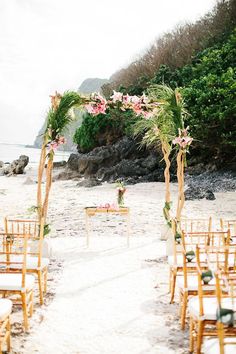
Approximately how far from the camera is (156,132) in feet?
28.8

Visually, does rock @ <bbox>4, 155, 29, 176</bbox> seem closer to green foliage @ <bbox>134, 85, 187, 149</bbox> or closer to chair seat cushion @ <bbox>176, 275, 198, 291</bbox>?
green foliage @ <bbox>134, 85, 187, 149</bbox>

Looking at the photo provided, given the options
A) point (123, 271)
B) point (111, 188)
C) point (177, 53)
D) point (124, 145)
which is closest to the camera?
point (123, 271)

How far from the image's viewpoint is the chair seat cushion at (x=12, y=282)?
461 cm

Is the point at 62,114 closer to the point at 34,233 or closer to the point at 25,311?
the point at 34,233

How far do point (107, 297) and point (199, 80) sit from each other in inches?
696

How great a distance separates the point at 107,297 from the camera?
5.93 metres

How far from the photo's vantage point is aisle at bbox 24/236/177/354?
4.39 metres

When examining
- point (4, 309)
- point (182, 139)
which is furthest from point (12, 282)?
point (182, 139)

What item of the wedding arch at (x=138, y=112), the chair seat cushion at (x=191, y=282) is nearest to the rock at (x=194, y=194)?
→ the wedding arch at (x=138, y=112)

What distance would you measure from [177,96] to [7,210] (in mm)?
8865

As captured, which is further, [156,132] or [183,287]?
[156,132]

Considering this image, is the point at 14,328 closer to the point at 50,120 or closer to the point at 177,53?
the point at 50,120

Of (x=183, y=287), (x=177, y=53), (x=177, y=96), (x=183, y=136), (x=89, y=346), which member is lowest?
(x=89, y=346)

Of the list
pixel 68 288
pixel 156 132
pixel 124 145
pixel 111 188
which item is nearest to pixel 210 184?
pixel 111 188
